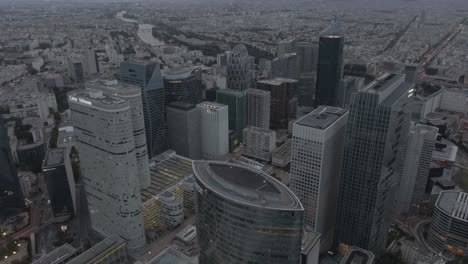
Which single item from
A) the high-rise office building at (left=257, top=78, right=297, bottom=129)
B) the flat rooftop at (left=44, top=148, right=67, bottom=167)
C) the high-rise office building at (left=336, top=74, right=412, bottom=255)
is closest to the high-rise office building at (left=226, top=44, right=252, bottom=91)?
the high-rise office building at (left=257, top=78, right=297, bottom=129)

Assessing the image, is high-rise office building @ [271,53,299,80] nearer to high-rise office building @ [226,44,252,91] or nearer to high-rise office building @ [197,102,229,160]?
high-rise office building @ [226,44,252,91]

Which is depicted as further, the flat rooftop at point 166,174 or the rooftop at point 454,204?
the flat rooftop at point 166,174

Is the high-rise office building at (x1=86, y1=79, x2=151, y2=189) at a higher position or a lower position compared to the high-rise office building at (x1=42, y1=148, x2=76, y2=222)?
higher

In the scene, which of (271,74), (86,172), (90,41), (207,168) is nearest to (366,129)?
(207,168)

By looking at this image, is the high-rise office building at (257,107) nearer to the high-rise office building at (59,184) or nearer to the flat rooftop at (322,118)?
the flat rooftop at (322,118)

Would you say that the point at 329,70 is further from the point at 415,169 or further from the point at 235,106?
the point at 415,169

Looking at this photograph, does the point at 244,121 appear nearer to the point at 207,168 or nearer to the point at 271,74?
the point at 271,74

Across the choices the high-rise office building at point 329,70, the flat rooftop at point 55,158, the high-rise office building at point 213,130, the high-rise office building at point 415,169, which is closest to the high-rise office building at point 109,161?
the flat rooftop at point 55,158
